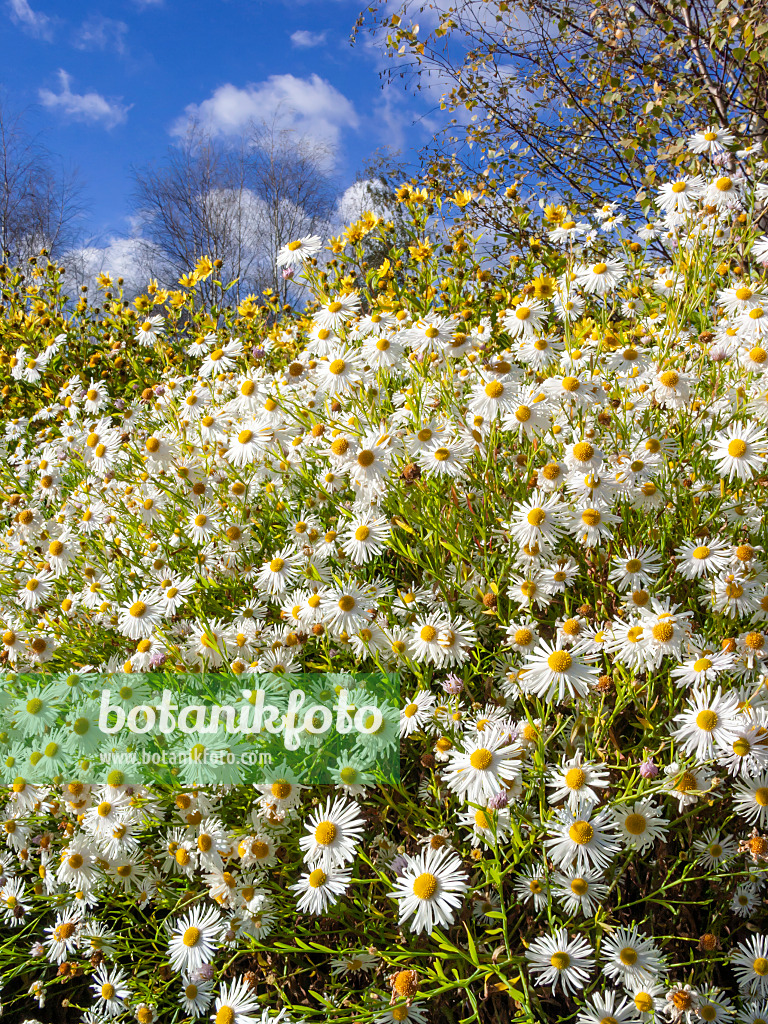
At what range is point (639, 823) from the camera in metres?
1.56

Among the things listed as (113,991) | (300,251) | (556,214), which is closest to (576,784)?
(113,991)

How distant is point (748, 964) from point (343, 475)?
1.88m

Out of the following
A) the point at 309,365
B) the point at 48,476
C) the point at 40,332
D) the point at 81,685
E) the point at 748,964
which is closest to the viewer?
the point at 748,964

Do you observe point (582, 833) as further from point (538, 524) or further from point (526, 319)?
point (526, 319)

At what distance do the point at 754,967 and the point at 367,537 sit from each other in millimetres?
1511

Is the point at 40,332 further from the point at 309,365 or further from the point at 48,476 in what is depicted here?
the point at 309,365

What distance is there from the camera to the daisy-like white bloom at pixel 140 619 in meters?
2.23

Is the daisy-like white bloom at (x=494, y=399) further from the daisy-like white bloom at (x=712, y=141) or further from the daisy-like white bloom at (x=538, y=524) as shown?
the daisy-like white bloom at (x=712, y=141)

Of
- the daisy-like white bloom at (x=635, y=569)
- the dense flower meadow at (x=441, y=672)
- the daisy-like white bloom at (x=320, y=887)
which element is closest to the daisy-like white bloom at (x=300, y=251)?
the dense flower meadow at (x=441, y=672)

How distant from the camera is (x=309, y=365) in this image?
2.77m

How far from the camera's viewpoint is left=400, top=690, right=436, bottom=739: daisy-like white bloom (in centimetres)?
175

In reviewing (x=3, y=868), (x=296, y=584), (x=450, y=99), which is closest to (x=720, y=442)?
(x=296, y=584)

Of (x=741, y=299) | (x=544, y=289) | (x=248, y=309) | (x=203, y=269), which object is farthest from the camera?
(x=248, y=309)

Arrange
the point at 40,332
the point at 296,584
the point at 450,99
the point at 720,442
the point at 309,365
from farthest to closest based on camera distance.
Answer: the point at 450,99, the point at 40,332, the point at 309,365, the point at 296,584, the point at 720,442
